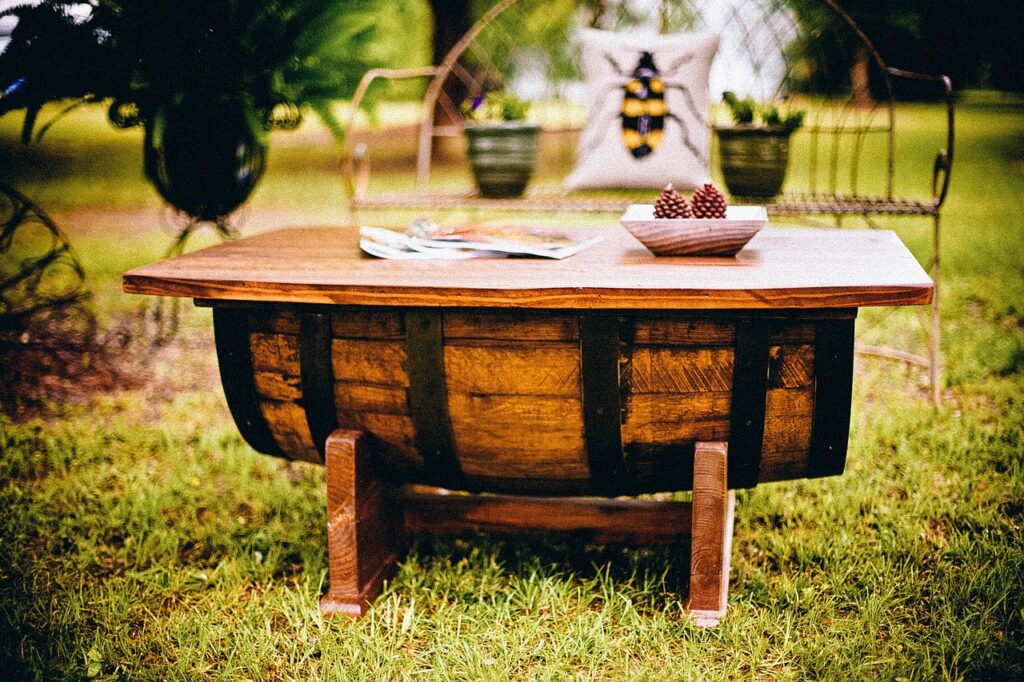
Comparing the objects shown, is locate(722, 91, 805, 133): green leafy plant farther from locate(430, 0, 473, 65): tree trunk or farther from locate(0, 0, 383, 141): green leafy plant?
locate(430, 0, 473, 65): tree trunk

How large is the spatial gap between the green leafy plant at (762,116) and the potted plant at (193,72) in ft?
5.07

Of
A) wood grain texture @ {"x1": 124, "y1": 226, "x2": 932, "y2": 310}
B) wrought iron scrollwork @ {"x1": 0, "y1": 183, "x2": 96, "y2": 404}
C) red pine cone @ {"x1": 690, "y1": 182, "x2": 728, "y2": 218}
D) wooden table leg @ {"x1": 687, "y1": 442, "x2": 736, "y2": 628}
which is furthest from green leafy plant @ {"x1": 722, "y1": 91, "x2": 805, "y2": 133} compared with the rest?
wrought iron scrollwork @ {"x1": 0, "y1": 183, "x2": 96, "y2": 404}

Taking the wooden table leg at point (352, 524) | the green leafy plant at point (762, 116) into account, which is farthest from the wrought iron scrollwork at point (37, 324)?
the green leafy plant at point (762, 116)

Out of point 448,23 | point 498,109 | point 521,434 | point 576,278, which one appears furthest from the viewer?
point 448,23

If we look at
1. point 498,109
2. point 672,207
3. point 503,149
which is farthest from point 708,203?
point 498,109

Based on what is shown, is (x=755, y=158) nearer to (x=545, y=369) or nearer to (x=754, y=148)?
(x=754, y=148)

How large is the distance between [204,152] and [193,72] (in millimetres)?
322

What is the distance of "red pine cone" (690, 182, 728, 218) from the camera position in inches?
76.4

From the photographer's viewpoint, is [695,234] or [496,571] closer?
[695,234]

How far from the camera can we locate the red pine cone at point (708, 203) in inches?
76.4

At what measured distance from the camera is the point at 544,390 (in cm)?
176

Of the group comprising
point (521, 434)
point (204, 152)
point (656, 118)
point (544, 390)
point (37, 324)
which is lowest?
point (37, 324)

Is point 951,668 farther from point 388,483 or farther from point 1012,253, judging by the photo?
point 1012,253

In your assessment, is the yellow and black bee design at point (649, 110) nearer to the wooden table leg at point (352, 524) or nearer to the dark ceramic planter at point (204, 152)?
the dark ceramic planter at point (204, 152)
